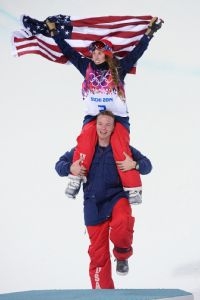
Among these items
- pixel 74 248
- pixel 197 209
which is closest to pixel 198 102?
pixel 197 209

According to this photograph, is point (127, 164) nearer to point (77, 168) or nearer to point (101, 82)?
point (77, 168)

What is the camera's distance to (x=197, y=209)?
2734 millimetres

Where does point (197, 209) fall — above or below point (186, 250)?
above

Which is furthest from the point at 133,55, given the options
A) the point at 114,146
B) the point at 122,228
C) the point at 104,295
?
the point at 104,295

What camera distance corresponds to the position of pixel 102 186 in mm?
2182

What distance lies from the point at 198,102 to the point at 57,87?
2.53 ft

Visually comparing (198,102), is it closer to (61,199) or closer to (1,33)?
(61,199)

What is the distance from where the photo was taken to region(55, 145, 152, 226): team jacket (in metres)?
2.17

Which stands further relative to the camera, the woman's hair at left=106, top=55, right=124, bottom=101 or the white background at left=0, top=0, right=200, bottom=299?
the white background at left=0, top=0, right=200, bottom=299

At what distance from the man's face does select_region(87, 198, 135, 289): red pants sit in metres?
0.25

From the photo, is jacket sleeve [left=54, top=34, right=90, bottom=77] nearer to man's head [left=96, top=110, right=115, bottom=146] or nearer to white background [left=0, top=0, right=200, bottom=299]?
man's head [left=96, top=110, right=115, bottom=146]

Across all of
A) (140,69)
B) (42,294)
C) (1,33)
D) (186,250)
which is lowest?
(42,294)

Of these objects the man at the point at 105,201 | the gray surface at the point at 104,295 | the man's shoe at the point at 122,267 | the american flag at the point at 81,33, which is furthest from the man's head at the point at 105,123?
the gray surface at the point at 104,295

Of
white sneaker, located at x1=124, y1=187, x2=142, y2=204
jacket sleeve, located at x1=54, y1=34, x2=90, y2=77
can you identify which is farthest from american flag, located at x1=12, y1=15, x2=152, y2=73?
white sneaker, located at x1=124, y1=187, x2=142, y2=204
